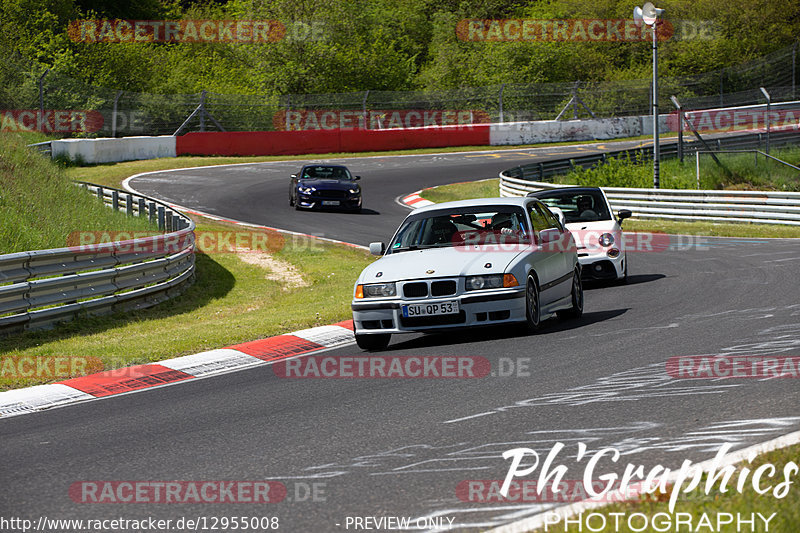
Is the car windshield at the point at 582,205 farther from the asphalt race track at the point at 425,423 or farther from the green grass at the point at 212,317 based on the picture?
the asphalt race track at the point at 425,423

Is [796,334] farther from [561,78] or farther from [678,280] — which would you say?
[561,78]

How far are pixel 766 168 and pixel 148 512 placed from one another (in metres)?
28.8

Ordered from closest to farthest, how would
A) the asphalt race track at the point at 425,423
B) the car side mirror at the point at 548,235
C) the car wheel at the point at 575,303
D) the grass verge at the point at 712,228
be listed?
the asphalt race track at the point at 425,423, the car side mirror at the point at 548,235, the car wheel at the point at 575,303, the grass verge at the point at 712,228

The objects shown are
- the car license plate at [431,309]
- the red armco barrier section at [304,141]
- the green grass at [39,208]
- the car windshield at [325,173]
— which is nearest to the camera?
the car license plate at [431,309]

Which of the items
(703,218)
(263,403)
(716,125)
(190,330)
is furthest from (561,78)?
(263,403)

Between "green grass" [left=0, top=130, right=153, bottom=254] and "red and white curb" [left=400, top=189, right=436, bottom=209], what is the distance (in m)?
10.4

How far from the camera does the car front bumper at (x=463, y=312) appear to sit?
9898 mm

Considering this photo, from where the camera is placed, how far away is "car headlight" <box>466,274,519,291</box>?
9.95m

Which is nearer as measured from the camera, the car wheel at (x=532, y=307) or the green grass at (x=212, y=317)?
the car wheel at (x=532, y=307)

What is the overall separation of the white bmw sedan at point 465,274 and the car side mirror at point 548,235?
10mm

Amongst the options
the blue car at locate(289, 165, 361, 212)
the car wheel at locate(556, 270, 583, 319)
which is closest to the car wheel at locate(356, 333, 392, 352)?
the car wheel at locate(556, 270, 583, 319)

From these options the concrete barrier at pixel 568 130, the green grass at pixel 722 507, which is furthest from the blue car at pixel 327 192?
the green grass at pixel 722 507

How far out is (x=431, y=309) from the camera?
9914 mm

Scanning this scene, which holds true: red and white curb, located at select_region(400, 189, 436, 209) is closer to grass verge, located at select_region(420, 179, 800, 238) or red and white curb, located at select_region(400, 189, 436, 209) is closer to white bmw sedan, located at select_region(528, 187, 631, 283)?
grass verge, located at select_region(420, 179, 800, 238)
